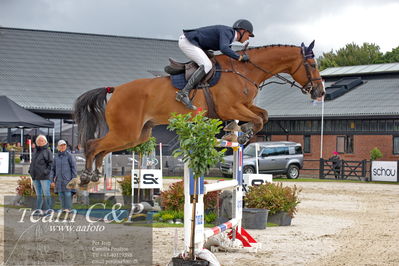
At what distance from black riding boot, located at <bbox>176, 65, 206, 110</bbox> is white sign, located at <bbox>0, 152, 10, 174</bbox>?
22.1 metres

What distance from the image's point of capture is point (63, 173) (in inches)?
485

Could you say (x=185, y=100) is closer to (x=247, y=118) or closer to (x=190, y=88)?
(x=190, y=88)

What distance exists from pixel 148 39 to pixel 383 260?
39.3 metres

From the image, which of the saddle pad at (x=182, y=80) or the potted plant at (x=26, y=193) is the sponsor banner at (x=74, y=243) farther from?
the potted plant at (x=26, y=193)

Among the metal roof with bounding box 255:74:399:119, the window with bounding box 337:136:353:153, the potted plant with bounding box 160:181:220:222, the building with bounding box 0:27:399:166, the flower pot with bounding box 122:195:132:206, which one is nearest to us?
the potted plant with bounding box 160:181:220:222

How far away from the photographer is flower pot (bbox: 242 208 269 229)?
1194cm

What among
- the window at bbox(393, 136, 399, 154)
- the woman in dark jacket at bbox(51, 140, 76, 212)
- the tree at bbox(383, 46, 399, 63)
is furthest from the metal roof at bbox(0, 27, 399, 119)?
the woman in dark jacket at bbox(51, 140, 76, 212)

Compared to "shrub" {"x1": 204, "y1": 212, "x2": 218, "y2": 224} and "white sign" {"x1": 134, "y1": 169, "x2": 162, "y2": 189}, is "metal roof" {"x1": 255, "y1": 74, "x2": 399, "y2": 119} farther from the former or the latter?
"shrub" {"x1": 204, "y1": 212, "x2": 218, "y2": 224}

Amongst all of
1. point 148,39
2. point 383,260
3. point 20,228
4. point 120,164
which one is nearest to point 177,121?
point 383,260

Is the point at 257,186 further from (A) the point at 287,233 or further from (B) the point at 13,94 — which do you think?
(B) the point at 13,94

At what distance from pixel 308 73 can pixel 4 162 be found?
2234 cm

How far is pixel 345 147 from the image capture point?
1507 inches

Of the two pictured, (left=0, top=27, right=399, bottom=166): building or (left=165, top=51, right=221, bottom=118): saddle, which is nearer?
(left=165, top=51, right=221, bottom=118): saddle

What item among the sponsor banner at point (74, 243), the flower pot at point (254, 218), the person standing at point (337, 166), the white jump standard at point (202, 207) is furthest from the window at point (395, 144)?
the white jump standard at point (202, 207)
